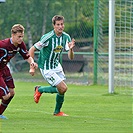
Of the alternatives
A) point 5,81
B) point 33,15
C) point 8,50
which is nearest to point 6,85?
point 5,81

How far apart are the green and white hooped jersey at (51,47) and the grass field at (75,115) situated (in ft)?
3.18

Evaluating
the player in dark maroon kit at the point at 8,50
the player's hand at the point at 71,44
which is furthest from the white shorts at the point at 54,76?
the player in dark maroon kit at the point at 8,50

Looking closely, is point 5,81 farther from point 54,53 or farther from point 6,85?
point 54,53

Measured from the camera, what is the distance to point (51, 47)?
1234 centimetres

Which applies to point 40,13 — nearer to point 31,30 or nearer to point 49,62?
point 31,30

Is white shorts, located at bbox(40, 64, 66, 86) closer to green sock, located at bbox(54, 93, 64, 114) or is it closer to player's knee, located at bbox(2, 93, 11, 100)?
green sock, located at bbox(54, 93, 64, 114)

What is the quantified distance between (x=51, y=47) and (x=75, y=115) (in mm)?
1408

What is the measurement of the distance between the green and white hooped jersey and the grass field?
97cm

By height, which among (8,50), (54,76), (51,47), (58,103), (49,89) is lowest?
(58,103)

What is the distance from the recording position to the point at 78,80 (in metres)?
23.8

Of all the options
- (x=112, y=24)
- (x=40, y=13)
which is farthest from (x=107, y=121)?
(x=40, y=13)

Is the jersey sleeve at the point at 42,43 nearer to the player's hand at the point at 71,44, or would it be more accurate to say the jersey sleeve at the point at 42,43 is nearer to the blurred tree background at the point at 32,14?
the player's hand at the point at 71,44

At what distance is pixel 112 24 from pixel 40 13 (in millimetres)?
9817

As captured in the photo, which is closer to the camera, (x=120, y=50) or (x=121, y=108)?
(x=121, y=108)
